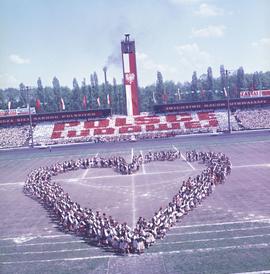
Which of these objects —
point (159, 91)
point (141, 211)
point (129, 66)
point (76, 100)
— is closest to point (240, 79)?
point (159, 91)

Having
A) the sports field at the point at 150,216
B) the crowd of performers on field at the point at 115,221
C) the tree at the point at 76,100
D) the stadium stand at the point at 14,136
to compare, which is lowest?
→ the sports field at the point at 150,216

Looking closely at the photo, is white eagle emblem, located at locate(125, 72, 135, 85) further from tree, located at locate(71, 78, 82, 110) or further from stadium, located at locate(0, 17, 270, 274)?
tree, located at locate(71, 78, 82, 110)

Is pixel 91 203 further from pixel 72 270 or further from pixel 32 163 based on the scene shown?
pixel 32 163

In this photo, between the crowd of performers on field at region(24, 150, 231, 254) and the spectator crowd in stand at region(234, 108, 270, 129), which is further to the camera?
the spectator crowd in stand at region(234, 108, 270, 129)

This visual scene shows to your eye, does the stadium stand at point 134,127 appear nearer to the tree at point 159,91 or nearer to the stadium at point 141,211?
the stadium at point 141,211

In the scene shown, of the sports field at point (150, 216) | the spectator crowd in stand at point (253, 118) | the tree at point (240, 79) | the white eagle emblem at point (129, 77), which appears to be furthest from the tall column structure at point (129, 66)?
the tree at point (240, 79)

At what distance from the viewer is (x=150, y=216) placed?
2225 centimetres

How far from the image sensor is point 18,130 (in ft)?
260

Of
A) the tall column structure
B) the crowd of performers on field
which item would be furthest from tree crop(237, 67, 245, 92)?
the crowd of performers on field

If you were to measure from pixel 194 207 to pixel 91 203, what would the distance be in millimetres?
6826

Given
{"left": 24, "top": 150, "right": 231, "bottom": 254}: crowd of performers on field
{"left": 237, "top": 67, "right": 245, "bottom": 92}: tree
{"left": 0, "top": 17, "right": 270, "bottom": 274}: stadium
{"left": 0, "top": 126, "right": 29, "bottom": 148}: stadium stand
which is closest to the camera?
{"left": 0, "top": 17, "right": 270, "bottom": 274}: stadium

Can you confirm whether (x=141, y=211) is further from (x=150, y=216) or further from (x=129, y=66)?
(x=129, y=66)

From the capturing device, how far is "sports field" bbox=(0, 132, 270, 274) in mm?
15719

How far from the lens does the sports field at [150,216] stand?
51.6ft
